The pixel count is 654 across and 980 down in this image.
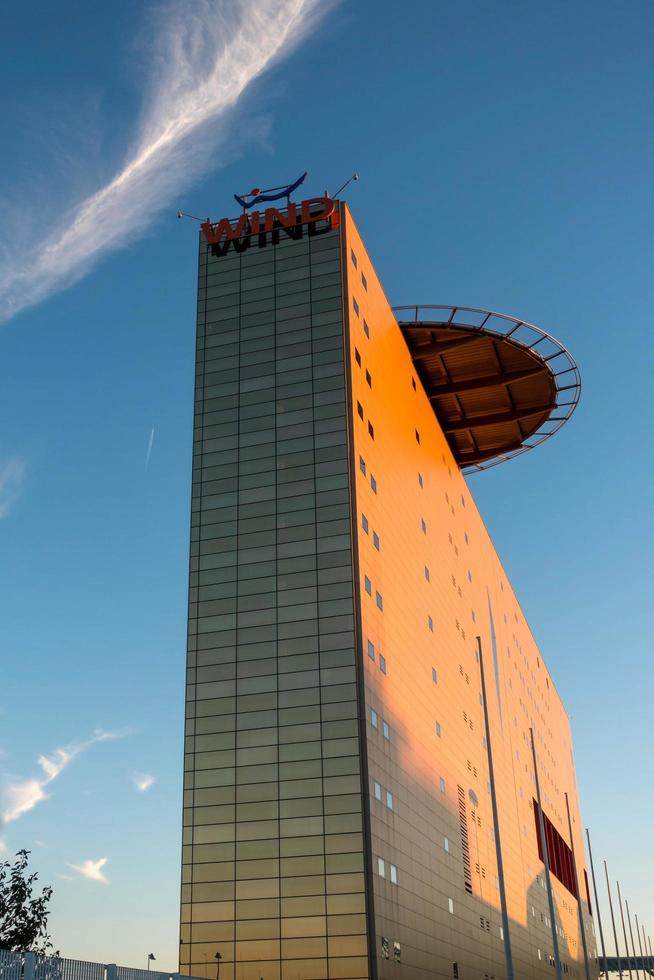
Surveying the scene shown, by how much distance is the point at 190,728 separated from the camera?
57.7 meters

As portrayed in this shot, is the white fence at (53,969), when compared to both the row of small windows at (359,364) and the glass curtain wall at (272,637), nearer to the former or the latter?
the glass curtain wall at (272,637)

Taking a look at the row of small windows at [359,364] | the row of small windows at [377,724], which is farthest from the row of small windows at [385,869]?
the row of small windows at [359,364]

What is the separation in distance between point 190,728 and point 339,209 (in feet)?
111

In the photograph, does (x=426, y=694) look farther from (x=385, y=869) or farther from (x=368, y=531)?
(x=385, y=869)

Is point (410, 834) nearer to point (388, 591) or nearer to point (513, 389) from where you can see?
point (388, 591)

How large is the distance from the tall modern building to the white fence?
798 inches

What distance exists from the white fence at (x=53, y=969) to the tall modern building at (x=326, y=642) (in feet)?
66.5

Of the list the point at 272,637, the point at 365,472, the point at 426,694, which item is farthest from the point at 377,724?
the point at 426,694

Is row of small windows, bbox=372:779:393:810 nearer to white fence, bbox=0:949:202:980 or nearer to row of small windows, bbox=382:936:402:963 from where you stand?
row of small windows, bbox=382:936:402:963

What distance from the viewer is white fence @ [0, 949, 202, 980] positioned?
2589 centimetres

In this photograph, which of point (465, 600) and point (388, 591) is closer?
point (388, 591)

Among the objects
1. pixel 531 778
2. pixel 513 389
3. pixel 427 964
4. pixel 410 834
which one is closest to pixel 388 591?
pixel 410 834

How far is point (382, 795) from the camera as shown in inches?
2212

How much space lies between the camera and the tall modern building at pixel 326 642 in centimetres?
5253
